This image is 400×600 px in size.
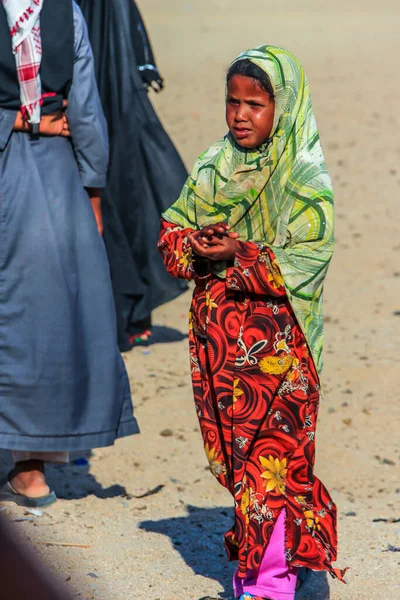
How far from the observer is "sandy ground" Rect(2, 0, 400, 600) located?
313cm

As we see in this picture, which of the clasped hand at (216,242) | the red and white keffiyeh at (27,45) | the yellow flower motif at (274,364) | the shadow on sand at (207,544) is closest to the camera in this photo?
the clasped hand at (216,242)

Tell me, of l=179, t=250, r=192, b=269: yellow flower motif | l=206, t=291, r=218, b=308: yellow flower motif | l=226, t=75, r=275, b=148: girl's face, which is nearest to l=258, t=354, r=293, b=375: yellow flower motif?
l=206, t=291, r=218, b=308: yellow flower motif

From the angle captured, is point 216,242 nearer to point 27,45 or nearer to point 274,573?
point 274,573

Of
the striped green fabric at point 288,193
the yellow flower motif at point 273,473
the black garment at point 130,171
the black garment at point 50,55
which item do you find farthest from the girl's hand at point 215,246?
the black garment at point 130,171

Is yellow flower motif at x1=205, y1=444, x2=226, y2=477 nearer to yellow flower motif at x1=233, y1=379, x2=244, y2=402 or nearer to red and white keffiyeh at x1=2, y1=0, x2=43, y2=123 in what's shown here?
yellow flower motif at x1=233, y1=379, x2=244, y2=402

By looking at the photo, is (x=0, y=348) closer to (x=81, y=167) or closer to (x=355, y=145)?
(x=81, y=167)

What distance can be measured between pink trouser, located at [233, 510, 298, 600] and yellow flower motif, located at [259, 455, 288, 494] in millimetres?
86

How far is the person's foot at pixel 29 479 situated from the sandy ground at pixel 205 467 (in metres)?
0.10

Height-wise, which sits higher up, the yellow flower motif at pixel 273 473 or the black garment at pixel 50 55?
the black garment at pixel 50 55

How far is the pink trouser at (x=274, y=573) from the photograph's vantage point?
263 cm

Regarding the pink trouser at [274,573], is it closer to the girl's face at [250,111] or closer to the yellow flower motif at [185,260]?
the yellow flower motif at [185,260]

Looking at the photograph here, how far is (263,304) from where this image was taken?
2590 mm

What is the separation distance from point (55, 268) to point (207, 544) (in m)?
1.13

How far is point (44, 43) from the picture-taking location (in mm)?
3367
